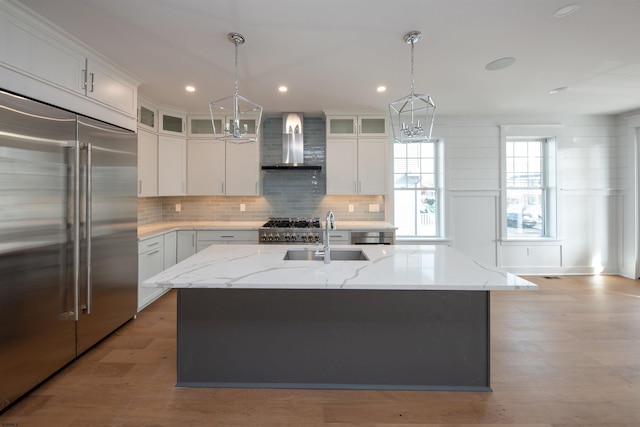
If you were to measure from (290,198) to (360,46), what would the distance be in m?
2.65

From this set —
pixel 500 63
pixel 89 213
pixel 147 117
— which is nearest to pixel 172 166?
pixel 147 117

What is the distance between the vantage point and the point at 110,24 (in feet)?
7.41

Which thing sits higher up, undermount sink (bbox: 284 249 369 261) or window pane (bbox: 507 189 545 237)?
window pane (bbox: 507 189 545 237)

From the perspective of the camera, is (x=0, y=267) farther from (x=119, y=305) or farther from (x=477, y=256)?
(x=477, y=256)

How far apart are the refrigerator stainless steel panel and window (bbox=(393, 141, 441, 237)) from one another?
414 cm

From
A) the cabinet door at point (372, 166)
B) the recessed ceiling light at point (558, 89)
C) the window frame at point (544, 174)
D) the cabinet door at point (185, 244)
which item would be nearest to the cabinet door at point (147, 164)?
the cabinet door at point (185, 244)

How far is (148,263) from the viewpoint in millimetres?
3459

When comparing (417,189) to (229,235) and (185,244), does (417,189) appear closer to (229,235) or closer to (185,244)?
(229,235)

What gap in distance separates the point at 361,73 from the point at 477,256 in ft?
11.3

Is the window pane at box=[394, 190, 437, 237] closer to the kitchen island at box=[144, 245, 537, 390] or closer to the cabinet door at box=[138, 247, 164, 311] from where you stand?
the kitchen island at box=[144, 245, 537, 390]

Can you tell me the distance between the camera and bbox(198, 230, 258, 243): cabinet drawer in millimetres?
4188

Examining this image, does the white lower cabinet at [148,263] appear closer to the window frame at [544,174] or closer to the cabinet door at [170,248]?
the cabinet door at [170,248]

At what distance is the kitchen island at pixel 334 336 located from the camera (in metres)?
1.98

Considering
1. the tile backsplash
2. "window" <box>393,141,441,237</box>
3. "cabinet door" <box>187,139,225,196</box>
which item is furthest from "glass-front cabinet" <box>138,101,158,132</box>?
"window" <box>393,141,441,237</box>
